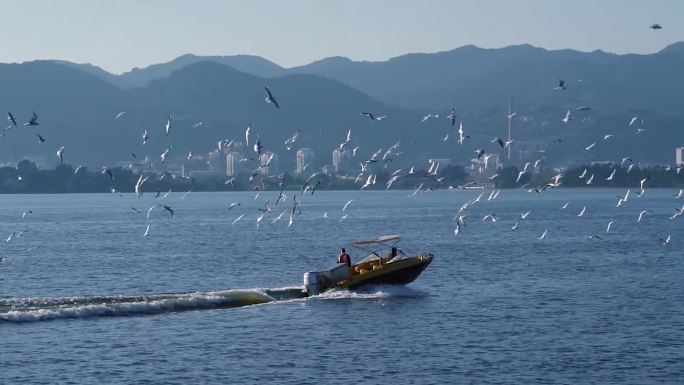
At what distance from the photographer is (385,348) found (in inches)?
1849

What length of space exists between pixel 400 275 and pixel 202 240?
5273cm

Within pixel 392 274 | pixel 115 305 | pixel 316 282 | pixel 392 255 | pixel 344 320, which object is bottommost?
pixel 344 320

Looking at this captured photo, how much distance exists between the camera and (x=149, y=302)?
55.6 m

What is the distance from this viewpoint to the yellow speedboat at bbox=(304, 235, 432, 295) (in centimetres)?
5962

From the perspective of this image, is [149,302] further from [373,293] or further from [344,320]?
[373,293]

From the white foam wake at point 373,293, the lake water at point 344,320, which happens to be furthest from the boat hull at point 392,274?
the lake water at point 344,320

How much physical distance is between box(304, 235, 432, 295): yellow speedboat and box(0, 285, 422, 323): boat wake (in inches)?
13.3

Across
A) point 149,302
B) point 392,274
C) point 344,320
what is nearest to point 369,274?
point 392,274

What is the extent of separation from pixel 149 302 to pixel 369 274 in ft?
34.2

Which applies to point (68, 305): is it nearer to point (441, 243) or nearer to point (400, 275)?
point (400, 275)

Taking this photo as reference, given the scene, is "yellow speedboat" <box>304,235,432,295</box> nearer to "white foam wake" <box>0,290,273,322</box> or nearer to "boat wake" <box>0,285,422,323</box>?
"boat wake" <box>0,285,422,323</box>

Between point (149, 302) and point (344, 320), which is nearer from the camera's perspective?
point (344, 320)

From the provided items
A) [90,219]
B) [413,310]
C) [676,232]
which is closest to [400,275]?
[413,310]

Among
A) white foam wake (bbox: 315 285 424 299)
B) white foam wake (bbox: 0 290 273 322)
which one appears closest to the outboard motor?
white foam wake (bbox: 315 285 424 299)
